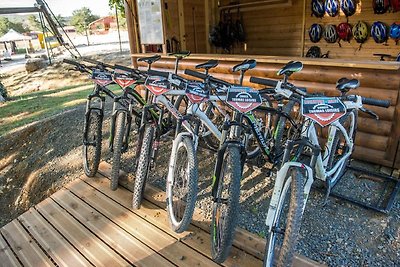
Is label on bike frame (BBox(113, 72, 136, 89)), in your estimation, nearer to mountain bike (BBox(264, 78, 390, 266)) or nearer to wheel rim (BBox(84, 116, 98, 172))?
wheel rim (BBox(84, 116, 98, 172))

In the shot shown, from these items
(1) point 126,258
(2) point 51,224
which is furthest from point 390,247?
(2) point 51,224

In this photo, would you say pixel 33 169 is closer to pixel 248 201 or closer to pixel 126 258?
pixel 126 258

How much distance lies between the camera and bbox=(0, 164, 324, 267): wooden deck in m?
2.03

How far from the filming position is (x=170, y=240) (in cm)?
218

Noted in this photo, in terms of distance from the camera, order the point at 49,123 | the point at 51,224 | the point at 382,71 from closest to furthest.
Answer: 1. the point at 51,224
2. the point at 382,71
3. the point at 49,123

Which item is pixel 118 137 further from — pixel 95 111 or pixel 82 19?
pixel 82 19

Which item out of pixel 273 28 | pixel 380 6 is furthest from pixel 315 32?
pixel 380 6

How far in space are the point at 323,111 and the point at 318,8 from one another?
4443 mm

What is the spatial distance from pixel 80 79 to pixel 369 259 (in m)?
12.1

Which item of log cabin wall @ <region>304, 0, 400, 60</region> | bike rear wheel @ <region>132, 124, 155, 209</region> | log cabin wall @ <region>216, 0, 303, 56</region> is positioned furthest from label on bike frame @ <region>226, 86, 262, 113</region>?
log cabin wall @ <region>216, 0, 303, 56</region>

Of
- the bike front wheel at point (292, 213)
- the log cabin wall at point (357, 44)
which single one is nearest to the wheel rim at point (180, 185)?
the bike front wheel at point (292, 213)

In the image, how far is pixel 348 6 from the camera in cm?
479

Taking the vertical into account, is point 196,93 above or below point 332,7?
below

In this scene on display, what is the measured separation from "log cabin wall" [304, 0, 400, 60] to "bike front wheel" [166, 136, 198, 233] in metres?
4.30
